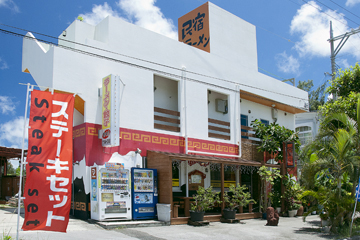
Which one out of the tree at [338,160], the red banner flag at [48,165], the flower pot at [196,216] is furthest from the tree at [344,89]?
the red banner flag at [48,165]

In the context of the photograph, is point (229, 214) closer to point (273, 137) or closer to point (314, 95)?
point (273, 137)

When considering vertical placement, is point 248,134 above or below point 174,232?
above

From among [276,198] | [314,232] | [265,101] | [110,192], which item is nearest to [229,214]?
[314,232]

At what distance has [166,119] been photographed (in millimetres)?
16312

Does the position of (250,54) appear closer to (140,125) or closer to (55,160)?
(140,125)

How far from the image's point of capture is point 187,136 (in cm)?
1625

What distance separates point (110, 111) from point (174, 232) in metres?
4.99

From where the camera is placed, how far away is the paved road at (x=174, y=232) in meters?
10.1

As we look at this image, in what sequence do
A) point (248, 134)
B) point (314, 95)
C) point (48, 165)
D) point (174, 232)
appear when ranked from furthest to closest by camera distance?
point (314, 95), point (248, 134), point (174, 232), point (48, 165)

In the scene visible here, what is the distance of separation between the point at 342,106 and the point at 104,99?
1118cm

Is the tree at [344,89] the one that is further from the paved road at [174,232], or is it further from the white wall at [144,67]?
the paved road at [174,232]

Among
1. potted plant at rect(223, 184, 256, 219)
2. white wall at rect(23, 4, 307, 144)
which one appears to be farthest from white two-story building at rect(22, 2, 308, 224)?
potted plant at rect(223, 184, 256, 219)

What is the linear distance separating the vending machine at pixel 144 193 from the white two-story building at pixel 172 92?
1.31 feet

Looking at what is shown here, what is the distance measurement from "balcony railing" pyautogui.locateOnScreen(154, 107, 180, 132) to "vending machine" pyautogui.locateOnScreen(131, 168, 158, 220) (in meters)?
2.84
